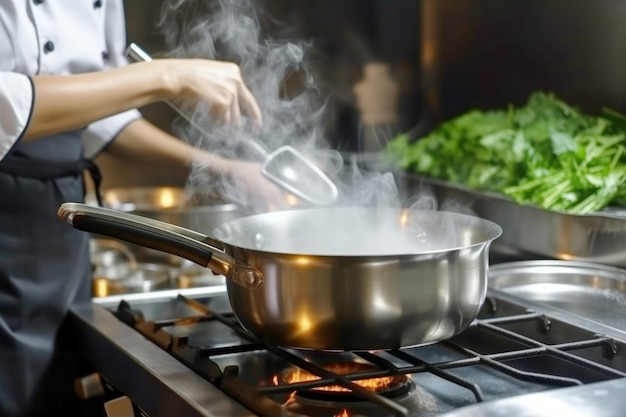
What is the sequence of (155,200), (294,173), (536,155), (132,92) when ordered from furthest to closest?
(155,200)
(536,155)
(294,173)
(132,92)

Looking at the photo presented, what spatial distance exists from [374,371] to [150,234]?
0.26m

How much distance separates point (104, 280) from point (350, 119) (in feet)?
2.57

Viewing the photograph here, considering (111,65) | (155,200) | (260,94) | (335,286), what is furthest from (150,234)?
(155,200)

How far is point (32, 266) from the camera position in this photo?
1.25 meters

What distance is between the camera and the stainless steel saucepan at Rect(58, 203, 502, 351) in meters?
0.86

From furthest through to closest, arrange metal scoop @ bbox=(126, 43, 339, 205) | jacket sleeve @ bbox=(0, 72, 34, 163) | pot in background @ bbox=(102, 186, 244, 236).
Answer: pot in background @ bbox=(102, 186, 244, 236) < metal scoop @ bbox=(126, 43, 339, 205) < jacket sleeve @ bbox=(0, 72, 34, 163)

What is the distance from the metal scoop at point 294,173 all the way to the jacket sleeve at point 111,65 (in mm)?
107

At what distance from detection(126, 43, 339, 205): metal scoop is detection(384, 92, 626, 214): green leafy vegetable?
12.2 inches

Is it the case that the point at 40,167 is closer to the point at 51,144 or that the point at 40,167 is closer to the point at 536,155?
the point at 51,144

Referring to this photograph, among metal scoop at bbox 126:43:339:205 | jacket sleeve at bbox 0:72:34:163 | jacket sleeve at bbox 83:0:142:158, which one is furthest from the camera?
jacket sleeve at bbox 83:0:142:158

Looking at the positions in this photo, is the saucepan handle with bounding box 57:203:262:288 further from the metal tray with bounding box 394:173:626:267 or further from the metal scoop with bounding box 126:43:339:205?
the metal tray with bounding box 394:173:626:267

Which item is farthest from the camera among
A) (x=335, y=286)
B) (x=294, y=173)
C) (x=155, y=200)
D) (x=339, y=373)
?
(x=155, y=200)

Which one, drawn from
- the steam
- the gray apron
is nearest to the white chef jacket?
the gray apron

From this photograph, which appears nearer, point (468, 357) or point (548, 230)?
point (468, 357)
